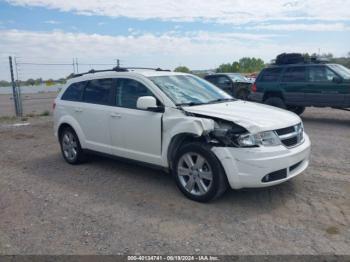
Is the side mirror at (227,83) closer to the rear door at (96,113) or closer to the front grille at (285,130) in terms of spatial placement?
the rear door at (96,113)

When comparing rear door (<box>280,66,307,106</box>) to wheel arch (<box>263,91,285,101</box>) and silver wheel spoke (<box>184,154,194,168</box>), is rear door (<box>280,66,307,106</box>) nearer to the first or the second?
wheel arch (<box>263,91,285,101</box>)

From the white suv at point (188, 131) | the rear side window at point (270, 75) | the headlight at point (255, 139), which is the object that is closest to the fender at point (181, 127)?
the white suv at point (188, 131)

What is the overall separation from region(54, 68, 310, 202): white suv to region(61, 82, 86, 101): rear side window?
0.02m

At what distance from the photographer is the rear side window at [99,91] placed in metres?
5.65

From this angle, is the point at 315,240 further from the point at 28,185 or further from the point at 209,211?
the point at 28,185

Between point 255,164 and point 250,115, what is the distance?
2.34 ft

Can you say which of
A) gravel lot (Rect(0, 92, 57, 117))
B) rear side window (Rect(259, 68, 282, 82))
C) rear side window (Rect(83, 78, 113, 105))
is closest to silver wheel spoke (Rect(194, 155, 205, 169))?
rear side window (Rect(83, 78, 113, 105))

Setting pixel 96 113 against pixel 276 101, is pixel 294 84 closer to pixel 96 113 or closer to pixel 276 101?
pixel 276 101

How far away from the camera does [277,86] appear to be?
11570 millimetres

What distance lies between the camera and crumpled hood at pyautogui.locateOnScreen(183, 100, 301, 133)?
4.15m

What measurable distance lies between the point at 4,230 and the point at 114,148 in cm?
208

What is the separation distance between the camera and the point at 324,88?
35.0ft

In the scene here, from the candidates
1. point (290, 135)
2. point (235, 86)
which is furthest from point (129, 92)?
point (235, 86)

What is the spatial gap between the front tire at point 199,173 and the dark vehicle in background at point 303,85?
7.65 m
